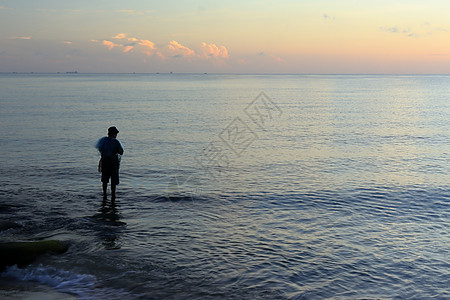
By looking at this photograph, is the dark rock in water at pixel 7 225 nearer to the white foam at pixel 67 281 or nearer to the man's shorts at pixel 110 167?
the white foam at pixel 67 281

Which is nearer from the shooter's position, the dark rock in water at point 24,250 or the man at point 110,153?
A: the dark rock in water at point 24,250

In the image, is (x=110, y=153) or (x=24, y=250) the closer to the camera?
(x=24, y=250)

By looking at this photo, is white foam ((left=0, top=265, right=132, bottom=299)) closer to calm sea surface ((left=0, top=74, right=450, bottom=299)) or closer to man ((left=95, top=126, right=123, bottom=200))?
calm sea surface ((left=0, top=74, right=450, bottom=299))

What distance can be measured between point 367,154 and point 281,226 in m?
15.1

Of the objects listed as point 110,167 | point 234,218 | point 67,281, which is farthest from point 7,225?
point 234,218

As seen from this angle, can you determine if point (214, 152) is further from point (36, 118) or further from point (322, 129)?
point (36, 118)

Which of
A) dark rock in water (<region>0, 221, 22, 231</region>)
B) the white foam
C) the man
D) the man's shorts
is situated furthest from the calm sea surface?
the man

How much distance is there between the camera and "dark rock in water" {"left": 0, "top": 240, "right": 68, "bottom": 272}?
10.2 metres


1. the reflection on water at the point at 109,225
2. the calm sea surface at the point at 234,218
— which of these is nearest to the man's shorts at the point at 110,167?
the reflection on water at the point at 109,225

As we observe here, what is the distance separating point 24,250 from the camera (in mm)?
10617

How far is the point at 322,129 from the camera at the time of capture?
38.8 metres

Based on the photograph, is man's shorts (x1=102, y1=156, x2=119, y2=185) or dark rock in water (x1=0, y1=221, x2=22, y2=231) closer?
dark rock in water (x1=0, y1=221, x2=22, y2=231)

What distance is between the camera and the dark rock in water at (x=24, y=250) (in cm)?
1023

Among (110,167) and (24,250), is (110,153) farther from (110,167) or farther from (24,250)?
(24,250)
